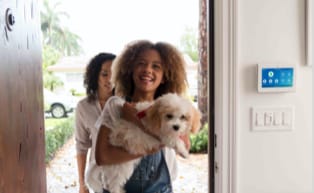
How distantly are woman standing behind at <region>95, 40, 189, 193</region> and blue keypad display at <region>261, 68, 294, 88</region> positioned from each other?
36 centimetres

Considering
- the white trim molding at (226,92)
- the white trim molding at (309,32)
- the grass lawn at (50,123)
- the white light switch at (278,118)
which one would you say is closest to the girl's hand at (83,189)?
the grass lawn at (50,123)

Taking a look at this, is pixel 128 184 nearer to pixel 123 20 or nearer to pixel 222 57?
pixel 222 57

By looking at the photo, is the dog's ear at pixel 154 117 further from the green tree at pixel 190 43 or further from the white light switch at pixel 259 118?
the white light switch at pixel 259 118

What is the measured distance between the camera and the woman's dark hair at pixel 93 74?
1.64 metres

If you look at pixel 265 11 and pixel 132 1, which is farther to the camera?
pixel 132 1

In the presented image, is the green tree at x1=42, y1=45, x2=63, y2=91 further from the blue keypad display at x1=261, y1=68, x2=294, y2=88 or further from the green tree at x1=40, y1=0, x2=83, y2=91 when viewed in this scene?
the blue keypad display at x1=261, y1=68, x2=294, y2=88

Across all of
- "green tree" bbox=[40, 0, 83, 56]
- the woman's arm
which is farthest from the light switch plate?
"green tree" bbox=[40, 0, 83, 56]

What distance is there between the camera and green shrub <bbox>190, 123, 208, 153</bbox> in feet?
4.86

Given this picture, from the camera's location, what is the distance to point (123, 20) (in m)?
1.69

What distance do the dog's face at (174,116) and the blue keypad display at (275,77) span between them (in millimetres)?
320

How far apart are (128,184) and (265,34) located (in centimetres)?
Answer: 90

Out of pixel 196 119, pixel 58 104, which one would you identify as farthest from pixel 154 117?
pixel 58 104

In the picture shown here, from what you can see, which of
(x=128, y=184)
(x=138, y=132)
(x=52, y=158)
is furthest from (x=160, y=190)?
(x=52, y=158)

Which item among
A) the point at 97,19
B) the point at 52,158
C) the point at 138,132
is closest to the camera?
the point at 138,132
